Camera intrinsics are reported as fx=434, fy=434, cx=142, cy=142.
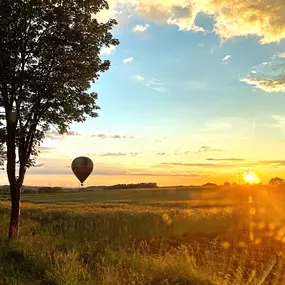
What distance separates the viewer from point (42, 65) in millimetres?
19203

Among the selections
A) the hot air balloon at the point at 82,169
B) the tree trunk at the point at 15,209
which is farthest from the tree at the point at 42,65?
the hot air balloon at the point at 82,169

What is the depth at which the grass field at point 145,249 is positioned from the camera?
11.0 m

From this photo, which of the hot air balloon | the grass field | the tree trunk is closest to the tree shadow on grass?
the grass field

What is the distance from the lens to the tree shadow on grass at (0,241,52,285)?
1129cm

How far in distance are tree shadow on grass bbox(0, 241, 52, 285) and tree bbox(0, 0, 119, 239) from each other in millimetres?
3663

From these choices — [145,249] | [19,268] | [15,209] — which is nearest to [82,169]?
[15,209]

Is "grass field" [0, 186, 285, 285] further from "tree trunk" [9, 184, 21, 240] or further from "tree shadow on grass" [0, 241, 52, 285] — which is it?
"tree trunk" [9, 184, 21, 240]

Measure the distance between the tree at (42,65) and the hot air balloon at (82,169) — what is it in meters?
34.5

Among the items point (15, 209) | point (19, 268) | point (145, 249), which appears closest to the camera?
point (19, 268)

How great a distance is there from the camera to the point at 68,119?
20453 mm

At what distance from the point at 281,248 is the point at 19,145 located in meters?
12.3

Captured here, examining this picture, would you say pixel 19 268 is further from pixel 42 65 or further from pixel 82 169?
pixel 82 169

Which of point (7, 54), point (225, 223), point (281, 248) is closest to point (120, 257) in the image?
point (281, 248)

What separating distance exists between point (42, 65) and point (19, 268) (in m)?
9.50
